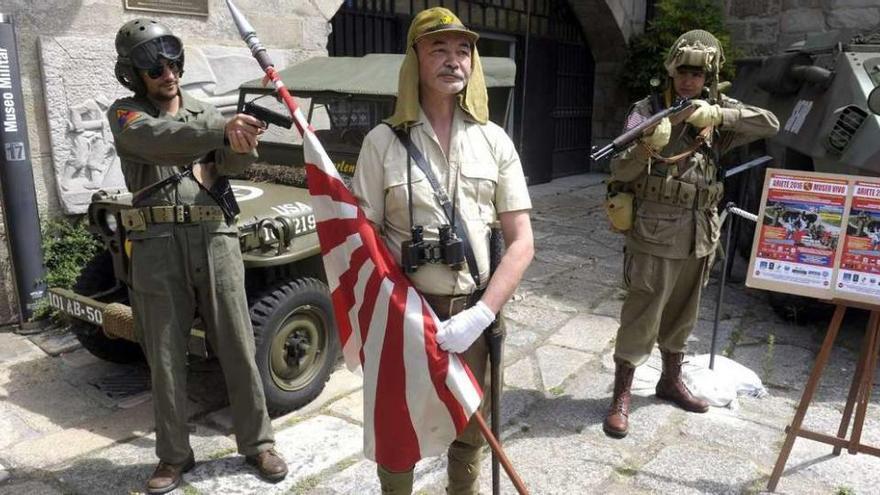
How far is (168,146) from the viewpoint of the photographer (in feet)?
8.10

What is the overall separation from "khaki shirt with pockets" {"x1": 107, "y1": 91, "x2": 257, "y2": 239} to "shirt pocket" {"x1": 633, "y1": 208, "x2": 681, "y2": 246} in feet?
5.65

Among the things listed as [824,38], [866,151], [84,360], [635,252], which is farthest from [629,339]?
[824,38]

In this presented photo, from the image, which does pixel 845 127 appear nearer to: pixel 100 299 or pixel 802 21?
pixel 100 299

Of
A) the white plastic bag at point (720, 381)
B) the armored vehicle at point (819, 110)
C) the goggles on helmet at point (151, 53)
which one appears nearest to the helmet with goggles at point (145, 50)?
the goggles on helmet at point (151, 53)

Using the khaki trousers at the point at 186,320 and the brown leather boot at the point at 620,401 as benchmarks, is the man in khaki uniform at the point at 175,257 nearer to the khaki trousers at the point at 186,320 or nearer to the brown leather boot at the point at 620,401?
the khaki trousers at the point at 186,320

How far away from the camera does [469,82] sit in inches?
82.1

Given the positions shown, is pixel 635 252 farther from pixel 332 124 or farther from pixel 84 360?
pixel 84 360

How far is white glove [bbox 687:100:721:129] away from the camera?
2.88m

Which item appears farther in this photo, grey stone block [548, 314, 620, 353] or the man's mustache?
grey stone block [548, 314, 620, 353]

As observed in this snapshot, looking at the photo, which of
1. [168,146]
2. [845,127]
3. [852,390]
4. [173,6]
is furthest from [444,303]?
[173,6]

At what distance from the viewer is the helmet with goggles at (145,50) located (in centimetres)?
261

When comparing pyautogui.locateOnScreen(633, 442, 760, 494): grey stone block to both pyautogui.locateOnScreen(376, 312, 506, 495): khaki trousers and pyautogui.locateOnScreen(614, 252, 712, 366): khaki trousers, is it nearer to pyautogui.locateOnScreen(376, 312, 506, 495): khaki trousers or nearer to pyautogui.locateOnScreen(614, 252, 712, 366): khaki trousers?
pyautogui.locateOnScreen(614, 252, 712, 366): khaki trousers

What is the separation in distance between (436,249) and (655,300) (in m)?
1.59

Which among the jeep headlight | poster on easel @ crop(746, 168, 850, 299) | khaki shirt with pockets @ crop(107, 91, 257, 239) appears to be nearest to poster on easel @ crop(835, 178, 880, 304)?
poster on easel @ crop(746, 168, 850, 299)
